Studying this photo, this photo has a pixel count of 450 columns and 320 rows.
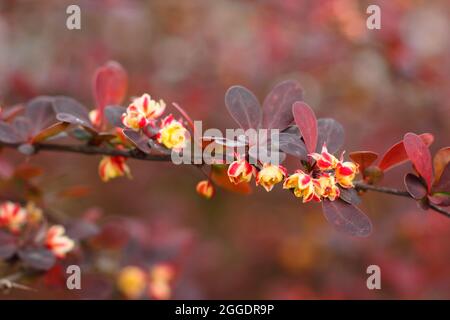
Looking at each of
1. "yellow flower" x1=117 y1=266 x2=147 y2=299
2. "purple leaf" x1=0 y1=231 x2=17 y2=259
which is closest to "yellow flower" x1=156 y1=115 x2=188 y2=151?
"purple leaf" x1=0 y1=231 x2=17 y2=259

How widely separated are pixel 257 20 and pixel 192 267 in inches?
53.5

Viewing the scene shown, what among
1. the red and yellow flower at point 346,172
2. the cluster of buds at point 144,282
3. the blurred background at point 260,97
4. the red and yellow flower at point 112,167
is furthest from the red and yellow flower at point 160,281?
the red and yellow flower at point 346,172

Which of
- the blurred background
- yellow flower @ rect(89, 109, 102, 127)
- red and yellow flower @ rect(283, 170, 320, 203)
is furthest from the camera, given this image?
the blurred background

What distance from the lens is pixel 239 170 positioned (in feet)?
Result: 2.78

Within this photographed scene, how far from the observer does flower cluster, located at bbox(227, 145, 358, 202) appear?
2.72ft

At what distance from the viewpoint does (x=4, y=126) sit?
3.34 ft

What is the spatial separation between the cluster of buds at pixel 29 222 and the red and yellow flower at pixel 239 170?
0.46 m

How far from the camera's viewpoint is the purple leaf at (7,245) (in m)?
1.12

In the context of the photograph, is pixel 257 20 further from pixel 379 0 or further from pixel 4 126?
pixel 4 126

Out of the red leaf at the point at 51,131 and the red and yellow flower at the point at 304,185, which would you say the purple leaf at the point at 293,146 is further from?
the red leaf at the point at 51,131

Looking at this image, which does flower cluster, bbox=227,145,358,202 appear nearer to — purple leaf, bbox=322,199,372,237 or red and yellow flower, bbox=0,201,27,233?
purple leaf, bbox=322,199,372,237

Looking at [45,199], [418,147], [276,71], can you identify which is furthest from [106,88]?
[276,71]

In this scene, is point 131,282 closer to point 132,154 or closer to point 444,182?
point 132,154

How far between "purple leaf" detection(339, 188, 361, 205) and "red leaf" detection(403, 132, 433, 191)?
102 millimetres
